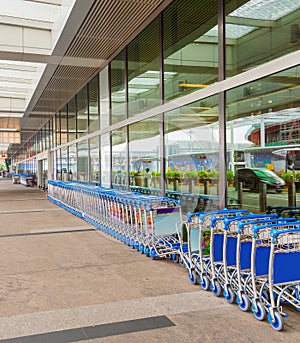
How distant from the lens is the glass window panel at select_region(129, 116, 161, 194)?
8.80m

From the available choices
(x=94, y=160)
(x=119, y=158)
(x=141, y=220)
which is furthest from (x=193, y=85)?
(x=94, y=160)

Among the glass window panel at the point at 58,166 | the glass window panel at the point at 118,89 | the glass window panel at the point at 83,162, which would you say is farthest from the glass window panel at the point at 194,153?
the glass window panel at the point at 58,166

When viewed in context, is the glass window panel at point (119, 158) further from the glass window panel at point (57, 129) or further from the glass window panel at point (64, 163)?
the glass window panel at point (57, 129)

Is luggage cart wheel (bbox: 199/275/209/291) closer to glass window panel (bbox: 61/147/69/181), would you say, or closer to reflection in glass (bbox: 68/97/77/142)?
reflection in glass (bbox: 68/97/77/142)

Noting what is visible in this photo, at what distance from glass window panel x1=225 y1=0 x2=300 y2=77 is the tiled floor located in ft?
10.2

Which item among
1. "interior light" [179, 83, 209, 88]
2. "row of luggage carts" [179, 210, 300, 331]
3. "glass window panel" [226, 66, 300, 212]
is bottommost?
"row of luggage carts" [179, 210, 300, 331]

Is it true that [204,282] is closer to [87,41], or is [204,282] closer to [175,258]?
[175,258]

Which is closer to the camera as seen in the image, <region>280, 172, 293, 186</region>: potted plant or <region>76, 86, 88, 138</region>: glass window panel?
<region>280, 172, 293, 186</region>: potted plant

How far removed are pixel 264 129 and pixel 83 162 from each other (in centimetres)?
1134

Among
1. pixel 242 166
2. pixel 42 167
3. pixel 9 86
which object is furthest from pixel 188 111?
pixel 42 167

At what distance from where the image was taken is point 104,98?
1248 cm

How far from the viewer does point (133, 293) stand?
174 inches

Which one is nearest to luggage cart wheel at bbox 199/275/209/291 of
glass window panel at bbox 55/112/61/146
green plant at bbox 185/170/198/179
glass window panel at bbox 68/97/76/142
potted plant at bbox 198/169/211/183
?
potted plant at bbox 198/169/211/183

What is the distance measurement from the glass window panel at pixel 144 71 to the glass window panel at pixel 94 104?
331 cm
